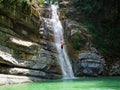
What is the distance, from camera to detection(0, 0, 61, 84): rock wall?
22969 millimetres

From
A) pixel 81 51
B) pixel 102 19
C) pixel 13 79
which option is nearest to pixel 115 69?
pixel 81 51

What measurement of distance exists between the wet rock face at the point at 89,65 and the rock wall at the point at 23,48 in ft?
7.30

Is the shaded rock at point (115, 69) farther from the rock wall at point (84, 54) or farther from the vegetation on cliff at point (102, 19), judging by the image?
the vegetation on cliff at point (102, 19)

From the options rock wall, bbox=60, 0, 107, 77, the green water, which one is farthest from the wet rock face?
the green water

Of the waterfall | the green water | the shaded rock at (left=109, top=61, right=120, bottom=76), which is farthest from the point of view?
the shaded rock at (left=109, top=61, right=120, bottom=76)

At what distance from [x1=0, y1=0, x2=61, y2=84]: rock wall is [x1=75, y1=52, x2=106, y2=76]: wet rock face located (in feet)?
7.30

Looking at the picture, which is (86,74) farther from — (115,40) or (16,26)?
(16,26)

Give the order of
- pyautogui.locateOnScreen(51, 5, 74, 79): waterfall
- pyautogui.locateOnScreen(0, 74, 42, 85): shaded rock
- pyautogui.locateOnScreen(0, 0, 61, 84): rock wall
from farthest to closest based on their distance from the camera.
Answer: pyautogui.locateOnScreen(51, 5, 74, 79): waterfall, pyautogui.locateOnScreen(0, 0, 61, 84): rock wall, pyautogui.locateOnScreen(0, 74, 42, 85): shaded rock

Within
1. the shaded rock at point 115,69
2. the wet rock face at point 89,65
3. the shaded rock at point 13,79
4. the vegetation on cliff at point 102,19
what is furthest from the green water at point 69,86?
the vegetation on cliff at point 102,19

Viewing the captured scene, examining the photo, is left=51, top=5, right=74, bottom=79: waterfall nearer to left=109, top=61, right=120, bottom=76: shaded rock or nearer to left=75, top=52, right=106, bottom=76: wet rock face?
left=75, top=52, right=106, bottom=76: wet rock face

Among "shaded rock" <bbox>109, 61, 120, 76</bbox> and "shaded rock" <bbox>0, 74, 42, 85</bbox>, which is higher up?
"shaded rock" <bbox>0, 74, 42, 85</bbox>

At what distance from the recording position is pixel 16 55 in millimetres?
24047

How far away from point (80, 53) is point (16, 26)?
7136mm

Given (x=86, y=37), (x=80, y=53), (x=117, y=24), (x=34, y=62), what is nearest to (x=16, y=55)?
(x=34, y=62)
